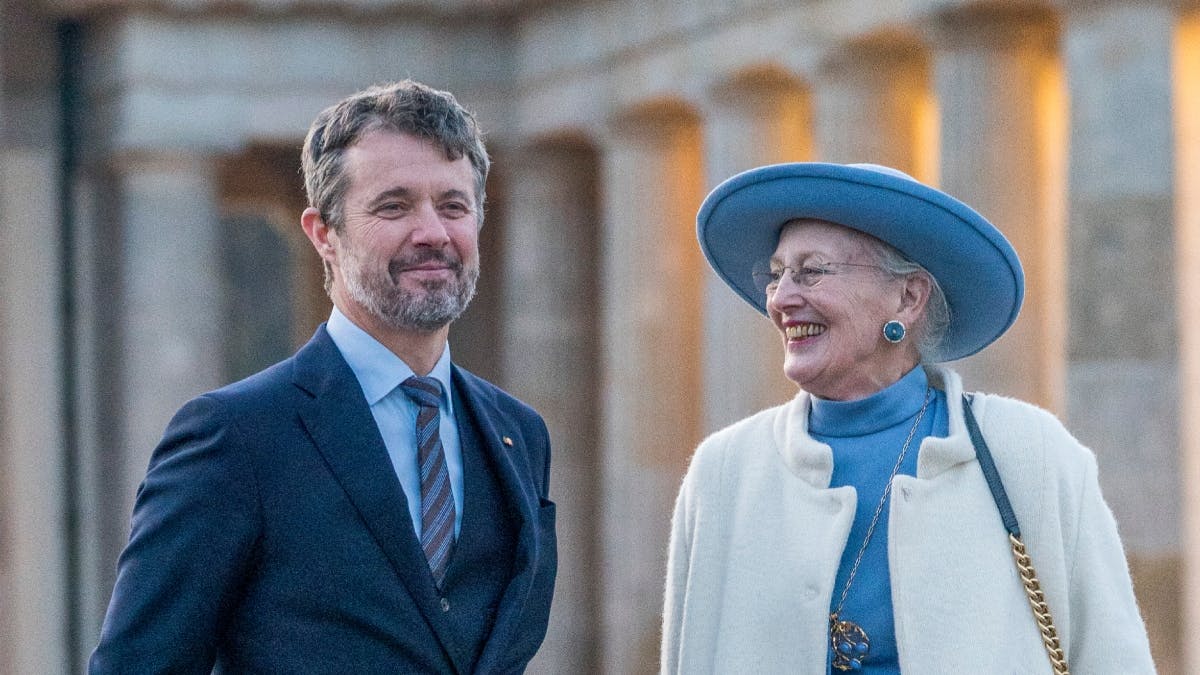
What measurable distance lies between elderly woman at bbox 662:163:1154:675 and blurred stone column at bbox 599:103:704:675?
1208 cm

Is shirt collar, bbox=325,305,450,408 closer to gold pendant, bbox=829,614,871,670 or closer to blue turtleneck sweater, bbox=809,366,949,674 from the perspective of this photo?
blue turtleneck sweater, bbox=809,366,949,674

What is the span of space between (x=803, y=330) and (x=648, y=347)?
12461 mm

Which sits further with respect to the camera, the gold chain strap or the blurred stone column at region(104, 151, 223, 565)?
the blurred stone column at region(104, 151, 223, 565)

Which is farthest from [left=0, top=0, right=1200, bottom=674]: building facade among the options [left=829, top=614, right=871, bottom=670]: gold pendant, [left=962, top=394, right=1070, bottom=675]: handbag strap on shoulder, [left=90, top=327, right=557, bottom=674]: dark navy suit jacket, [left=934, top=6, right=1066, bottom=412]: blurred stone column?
[left=90, top=327, right=557, bottom=674]: dark navy suit jacket

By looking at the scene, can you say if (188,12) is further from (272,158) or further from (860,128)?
(860,128)

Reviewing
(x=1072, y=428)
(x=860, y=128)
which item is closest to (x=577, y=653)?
(x=860, y=128)

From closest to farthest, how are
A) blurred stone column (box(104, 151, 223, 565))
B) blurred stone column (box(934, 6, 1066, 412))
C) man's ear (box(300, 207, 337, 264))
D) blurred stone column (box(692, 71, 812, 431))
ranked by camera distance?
man's ear (box(300, 207, 337, 264)) < blurred stone column (box(934, 6, 1066, 412)) < blurred stone column (box(692, 71, 812, 431)) < blurred stone column (box(104, 151, 223, 565))

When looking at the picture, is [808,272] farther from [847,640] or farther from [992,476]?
[847,640]

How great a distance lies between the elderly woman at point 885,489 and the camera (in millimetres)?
4453

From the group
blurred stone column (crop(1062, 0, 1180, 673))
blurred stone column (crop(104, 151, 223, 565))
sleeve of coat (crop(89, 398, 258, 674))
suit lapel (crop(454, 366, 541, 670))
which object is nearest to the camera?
sleeve of coat (crop(89, 398, 258, 674))

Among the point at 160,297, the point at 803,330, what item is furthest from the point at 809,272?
the point at 160,297

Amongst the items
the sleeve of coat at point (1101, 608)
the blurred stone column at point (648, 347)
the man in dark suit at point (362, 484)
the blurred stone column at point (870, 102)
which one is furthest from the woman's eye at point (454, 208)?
the blurred stone column at point (648, 347)

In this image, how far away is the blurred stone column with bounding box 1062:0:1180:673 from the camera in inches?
439

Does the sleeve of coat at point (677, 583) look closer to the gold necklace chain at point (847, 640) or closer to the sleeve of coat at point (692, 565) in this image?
the sleeve of coat at point (692, 565)
